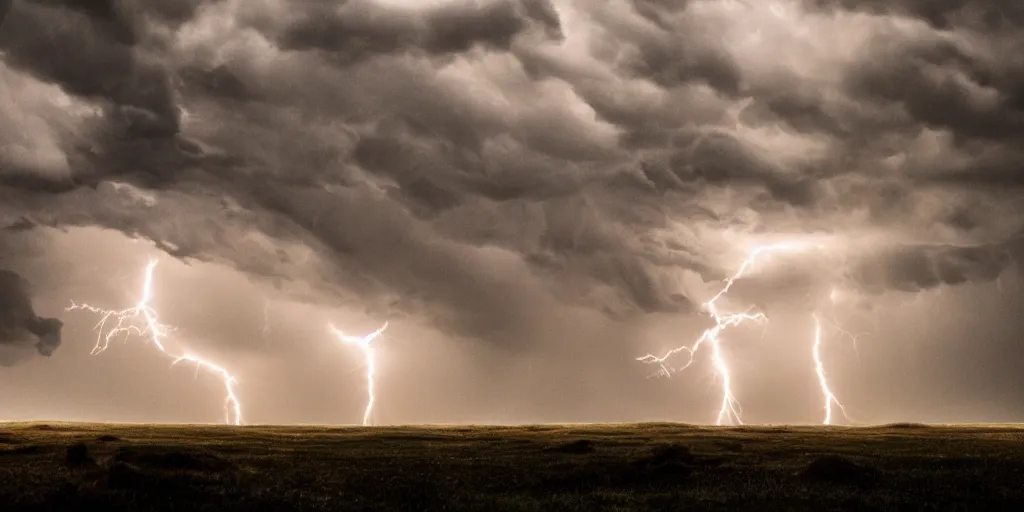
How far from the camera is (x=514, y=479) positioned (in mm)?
32938

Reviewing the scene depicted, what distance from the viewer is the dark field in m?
24.8

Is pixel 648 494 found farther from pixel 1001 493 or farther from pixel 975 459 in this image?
pixel 975 459

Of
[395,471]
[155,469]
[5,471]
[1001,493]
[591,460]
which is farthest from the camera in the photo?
[591,460]

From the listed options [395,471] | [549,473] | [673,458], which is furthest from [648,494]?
[395,471]

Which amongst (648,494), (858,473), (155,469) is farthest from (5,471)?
(858,473)

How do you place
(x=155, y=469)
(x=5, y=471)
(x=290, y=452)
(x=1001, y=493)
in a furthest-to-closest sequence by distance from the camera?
(x=290, y=452)
(x=5, y=471)
(x=155, y=469)
(x=1001, y=493)

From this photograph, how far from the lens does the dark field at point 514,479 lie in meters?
24.8

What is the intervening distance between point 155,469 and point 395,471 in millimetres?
10625

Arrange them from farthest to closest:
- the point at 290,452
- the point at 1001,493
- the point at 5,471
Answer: the point at 290,452 < the point at 5,471 < the point at 1001,493

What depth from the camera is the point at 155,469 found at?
2947cm

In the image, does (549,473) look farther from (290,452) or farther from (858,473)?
(290,452)

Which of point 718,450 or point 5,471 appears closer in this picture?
point 5,471

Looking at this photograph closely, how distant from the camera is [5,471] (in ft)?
109

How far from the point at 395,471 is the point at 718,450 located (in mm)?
22977
